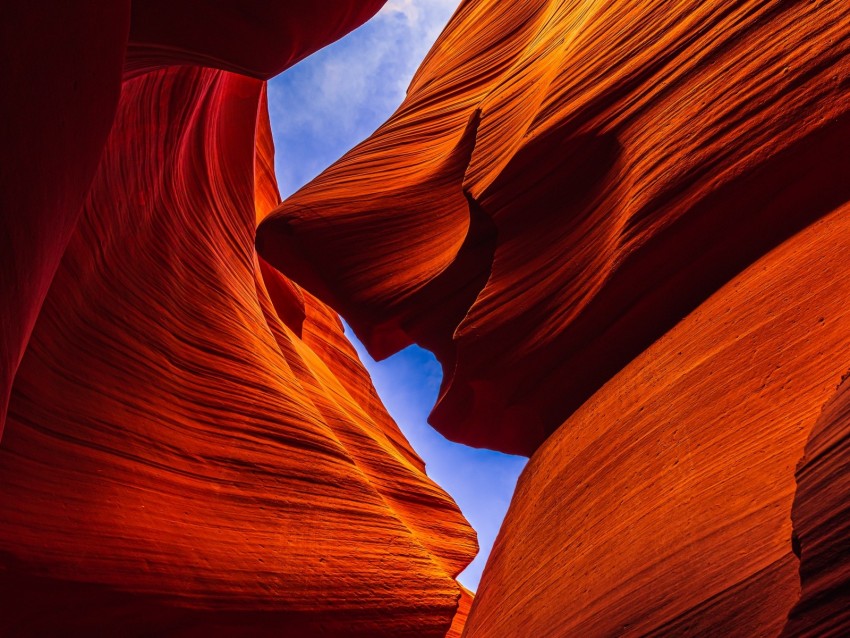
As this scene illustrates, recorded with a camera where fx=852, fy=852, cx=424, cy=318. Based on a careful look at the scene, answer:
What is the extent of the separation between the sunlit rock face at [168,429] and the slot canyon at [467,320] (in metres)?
0.02

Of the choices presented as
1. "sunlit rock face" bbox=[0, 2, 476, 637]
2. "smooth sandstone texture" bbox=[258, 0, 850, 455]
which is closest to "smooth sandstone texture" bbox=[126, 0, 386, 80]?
"sunlit rock face" bbox=[0, 2, 476, 637]

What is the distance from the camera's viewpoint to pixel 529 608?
2252mm

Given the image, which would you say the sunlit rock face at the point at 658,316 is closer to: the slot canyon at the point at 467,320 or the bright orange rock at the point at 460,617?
the slot canyon at the point at 467,320

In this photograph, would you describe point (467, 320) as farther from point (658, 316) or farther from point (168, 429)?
point (168, 429)

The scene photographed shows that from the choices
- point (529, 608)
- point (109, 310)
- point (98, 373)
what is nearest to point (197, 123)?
point (109, 310)

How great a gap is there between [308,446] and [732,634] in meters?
3.51

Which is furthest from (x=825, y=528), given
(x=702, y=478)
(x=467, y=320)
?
(x=467, y=320)

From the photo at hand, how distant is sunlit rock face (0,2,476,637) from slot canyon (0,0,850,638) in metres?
0.02

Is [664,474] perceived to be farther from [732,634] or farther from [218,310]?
[218,310]

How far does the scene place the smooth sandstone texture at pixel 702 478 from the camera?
1.59 metres

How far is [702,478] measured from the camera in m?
1.87

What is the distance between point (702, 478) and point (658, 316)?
0.72 m

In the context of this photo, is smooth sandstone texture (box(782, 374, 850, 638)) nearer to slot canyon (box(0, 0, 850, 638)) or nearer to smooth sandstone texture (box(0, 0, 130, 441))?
slot canyon (box(0, 0, 850, 638))

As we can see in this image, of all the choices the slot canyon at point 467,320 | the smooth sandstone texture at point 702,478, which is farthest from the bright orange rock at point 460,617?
the smooth sandstone texture at point 702,478
